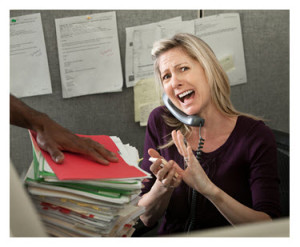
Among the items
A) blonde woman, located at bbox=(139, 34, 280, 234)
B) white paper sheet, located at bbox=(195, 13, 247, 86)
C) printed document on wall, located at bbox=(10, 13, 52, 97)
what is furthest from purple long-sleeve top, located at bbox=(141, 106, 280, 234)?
printed document on wall, located at bbox=(10, 13, 52, 97)

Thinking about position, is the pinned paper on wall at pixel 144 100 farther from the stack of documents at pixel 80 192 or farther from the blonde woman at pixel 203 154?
the stack of documents at pixel 80 192

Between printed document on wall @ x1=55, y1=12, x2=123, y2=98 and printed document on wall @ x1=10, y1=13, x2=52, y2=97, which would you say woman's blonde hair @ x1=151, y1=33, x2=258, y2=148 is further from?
printed document on wall @ x1=10, y1=13, x2=52, y2=97

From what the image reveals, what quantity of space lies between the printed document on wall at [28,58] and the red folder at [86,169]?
0.56 feet

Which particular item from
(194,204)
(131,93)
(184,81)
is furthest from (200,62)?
(194,204)

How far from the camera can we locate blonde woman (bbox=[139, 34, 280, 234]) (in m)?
0.65

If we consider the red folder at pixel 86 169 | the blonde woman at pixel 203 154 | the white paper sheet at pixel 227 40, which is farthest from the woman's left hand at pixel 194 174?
the white paper sheet at pixel 227 40

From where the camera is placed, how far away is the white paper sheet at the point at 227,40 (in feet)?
2.49

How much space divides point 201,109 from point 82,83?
262mm

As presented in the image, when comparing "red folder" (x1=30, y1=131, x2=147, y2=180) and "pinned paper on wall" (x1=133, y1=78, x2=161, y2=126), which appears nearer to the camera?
"red folder" (x1=30, y1=131, x2=147, y2=180)

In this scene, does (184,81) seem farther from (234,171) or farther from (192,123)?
(234,171)

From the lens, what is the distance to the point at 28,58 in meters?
0.69

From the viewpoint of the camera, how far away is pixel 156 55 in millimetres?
720

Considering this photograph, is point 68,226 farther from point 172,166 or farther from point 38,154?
point 172,166

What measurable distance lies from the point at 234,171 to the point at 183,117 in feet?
0.50
